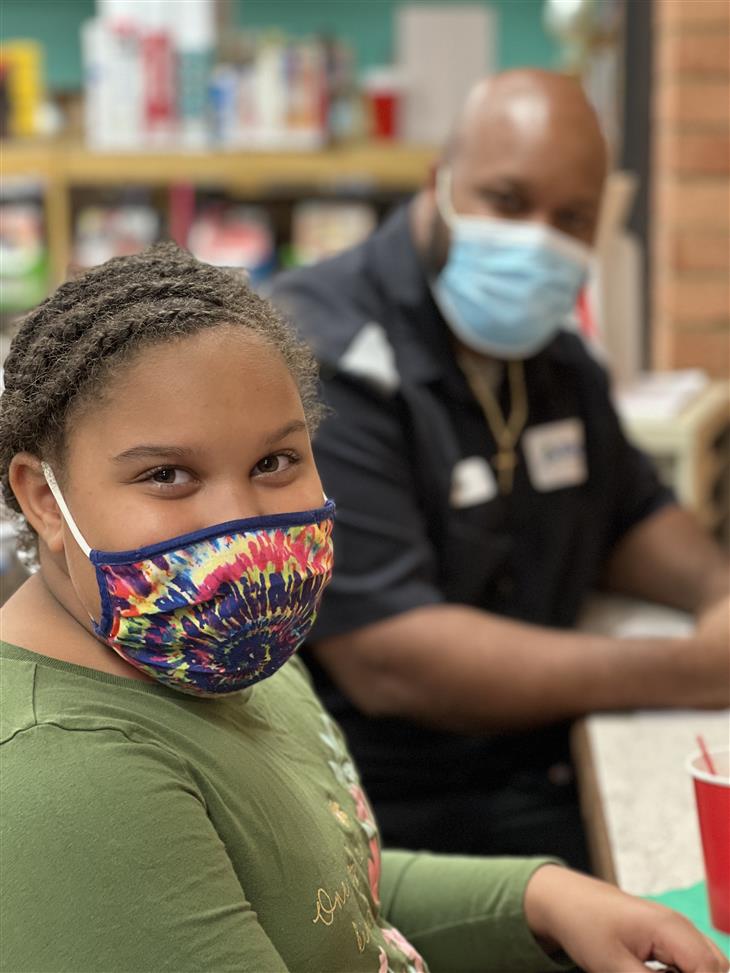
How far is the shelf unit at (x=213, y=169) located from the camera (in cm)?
411

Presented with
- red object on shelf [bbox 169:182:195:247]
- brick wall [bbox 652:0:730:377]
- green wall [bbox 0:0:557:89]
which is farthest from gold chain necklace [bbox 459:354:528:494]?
green wall [bbox 0:0:557:89]

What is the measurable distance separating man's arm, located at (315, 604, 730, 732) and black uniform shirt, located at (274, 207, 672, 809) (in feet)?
0.10

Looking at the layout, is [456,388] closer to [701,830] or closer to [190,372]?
[701,830]

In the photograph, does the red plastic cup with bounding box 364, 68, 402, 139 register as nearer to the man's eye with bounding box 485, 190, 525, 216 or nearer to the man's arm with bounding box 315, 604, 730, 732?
the man's eye with bounding box 485, 190, 525, 216

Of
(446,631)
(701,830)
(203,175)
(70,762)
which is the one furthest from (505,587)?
(203,175)

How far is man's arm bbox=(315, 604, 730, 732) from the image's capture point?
1551 mm

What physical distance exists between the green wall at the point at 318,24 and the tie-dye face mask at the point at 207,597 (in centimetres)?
833

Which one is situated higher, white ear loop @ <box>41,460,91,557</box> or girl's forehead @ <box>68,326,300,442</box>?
girl's forehead @ <box>68,326,300,442</box>

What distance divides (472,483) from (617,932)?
904 mm

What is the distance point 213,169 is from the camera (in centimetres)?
413

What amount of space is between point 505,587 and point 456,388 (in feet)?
1.01

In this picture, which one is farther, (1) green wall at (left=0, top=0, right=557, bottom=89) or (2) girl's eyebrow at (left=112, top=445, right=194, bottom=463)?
(1) green wall at (left=0, top=0, right=557, bottom=89)

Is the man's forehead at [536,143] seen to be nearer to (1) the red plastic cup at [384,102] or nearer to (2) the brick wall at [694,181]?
(2) the brick wall at [694,181]

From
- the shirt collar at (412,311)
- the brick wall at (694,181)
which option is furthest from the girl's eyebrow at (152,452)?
the brick wall at (694,181)
